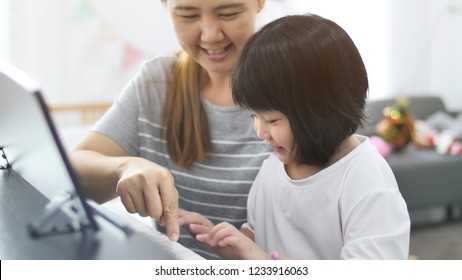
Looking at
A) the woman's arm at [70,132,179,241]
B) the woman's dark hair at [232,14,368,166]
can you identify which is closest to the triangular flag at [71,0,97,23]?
the woman's arm at [70,132,179,241]

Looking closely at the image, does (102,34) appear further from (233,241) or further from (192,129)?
(233,241)

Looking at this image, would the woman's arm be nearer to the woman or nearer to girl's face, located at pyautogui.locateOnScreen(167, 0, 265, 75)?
the woman

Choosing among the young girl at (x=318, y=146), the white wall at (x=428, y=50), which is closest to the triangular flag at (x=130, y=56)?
the white wall at (x=428, y=50)

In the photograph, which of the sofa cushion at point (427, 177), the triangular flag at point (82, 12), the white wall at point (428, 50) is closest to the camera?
the sofa cushion at point (427, 177)

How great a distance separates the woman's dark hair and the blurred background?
54.5 inches

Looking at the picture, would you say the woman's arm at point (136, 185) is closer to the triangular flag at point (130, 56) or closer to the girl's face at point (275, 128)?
the girl's face at point (275, 128)

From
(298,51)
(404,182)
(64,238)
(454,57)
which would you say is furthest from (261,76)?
(454,57)

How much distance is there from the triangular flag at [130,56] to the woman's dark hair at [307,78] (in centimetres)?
176

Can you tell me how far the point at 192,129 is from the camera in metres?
0.80

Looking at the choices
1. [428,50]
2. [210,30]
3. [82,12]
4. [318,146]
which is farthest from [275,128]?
[428,50]

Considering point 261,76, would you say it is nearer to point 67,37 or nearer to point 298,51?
point 298,51

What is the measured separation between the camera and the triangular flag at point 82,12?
2.21 m

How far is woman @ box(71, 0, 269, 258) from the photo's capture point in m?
0.72

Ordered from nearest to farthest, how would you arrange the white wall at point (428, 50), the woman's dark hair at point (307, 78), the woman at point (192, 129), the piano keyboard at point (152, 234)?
the piano keyboard at point (152, 234) < the woman's dark hair at point (307, 78) < the woman at point (192, 129) < the white wall at point (428, 50)
